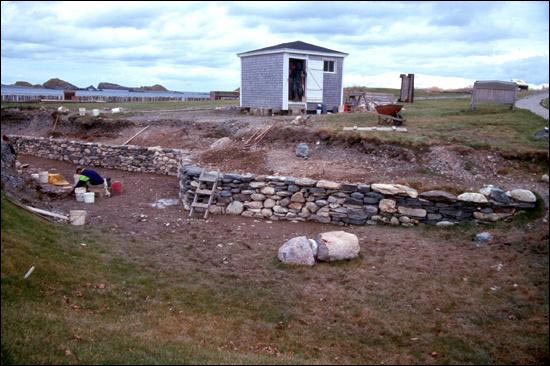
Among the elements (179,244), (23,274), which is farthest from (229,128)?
(23,274)

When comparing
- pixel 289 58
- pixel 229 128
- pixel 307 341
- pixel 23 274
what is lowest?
pixel 307 341

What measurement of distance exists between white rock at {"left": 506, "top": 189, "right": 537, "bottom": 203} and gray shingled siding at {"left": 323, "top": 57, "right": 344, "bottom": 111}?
13.5 m

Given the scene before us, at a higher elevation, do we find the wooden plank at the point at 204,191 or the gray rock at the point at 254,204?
the wooden plank at the point at 204,191

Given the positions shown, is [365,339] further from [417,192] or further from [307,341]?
[417,192]

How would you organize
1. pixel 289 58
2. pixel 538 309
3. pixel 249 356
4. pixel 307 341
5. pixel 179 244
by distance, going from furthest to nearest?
pixel 289 58
pixel 179 244
pixel 538 309
pixel 307 341
pixel 249 356

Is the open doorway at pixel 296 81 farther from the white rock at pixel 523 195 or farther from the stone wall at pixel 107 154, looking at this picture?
the white rock at pixel 523 195

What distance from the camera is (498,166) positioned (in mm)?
10250

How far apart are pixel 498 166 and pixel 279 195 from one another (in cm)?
470

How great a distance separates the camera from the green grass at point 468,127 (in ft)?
36.6

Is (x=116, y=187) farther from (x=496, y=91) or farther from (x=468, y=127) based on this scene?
(x=496, y=91)

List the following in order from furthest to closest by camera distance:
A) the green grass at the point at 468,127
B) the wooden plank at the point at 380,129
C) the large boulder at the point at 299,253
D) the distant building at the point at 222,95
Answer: the distant building at the point at 222,95 < the wooden plank at the point at 380,129 < the green grass at the point at 468,127 < the large boulder at the point at 299,253

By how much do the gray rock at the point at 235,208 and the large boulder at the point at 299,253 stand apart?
3.15 meters

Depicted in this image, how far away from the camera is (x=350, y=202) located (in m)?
9.86

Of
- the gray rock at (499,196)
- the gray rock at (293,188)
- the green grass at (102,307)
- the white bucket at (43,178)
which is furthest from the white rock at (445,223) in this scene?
the white bucket at (43,178)
